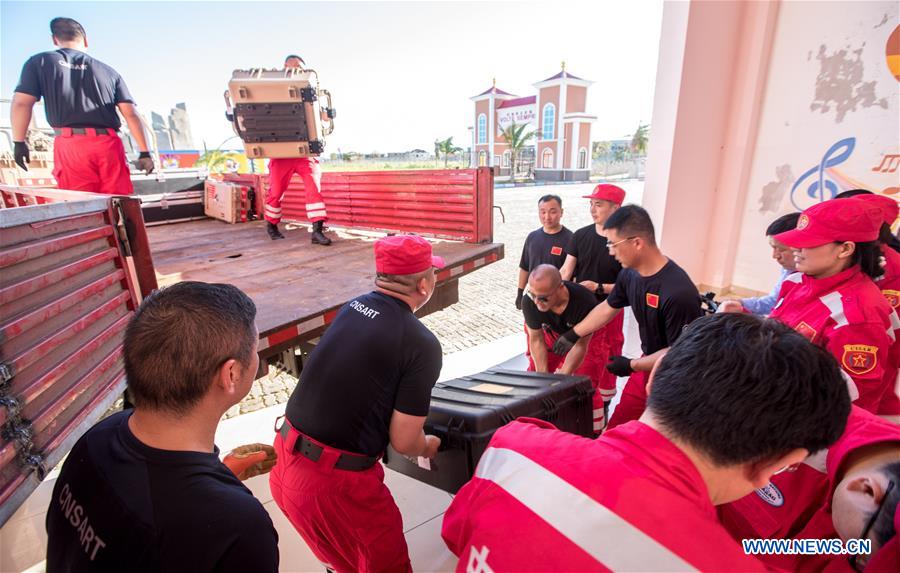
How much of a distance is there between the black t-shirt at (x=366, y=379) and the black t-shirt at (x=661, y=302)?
1357mm

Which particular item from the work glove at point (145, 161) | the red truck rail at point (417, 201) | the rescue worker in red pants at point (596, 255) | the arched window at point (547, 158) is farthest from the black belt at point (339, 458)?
the arched window at point (547, 158)

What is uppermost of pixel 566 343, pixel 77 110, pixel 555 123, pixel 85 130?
pixel 555 123

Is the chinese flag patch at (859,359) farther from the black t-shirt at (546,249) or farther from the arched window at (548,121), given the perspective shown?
the arched window at (548,121)

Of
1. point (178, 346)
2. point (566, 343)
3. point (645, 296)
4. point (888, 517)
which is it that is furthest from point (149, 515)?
point (645, 296)

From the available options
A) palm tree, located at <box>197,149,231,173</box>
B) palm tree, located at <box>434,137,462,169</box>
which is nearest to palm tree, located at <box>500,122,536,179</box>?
palm tree, located at <box>434,137,462,169</box>

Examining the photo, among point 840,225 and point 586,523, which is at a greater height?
point 840,225

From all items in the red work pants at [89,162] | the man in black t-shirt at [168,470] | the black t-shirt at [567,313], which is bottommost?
the black t-shirt at [567,313]

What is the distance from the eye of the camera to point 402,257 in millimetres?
1701

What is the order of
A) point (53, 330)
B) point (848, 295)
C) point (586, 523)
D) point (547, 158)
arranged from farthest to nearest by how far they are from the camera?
point (547, 158) → point (848, 295) → point (53, 330) → point (586, 523)

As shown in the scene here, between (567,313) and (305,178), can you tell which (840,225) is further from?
(305,178)

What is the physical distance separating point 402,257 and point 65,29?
3738 mm

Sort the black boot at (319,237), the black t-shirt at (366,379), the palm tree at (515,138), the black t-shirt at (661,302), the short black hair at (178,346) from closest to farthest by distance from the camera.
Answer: the short black hair at (178,346)
the black t-shirt at (366,379)
the black t-shirt at (661,302)
the black boot at (319,237)
the palm tree at (515,138)

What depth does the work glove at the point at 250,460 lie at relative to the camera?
176cm

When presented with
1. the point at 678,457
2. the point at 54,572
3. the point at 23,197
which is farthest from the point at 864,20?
the point at 23,197
